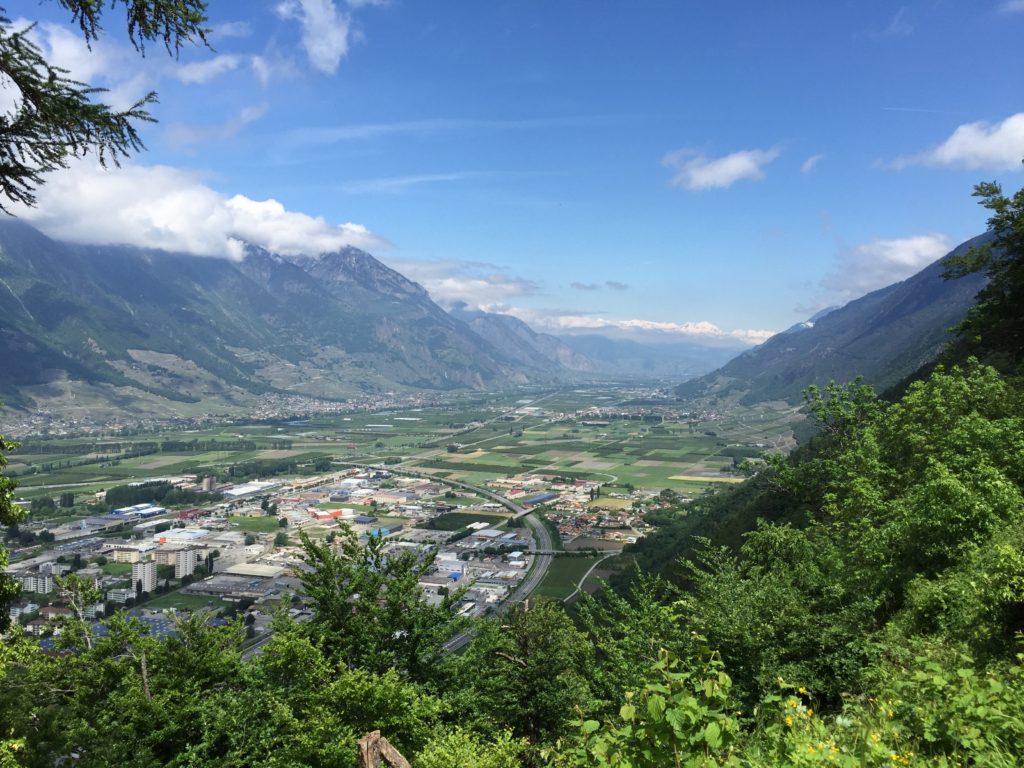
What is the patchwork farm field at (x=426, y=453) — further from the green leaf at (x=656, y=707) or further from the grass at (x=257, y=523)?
the green leaf at (x=656, y=707)

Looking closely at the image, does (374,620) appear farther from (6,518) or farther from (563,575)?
(563,575)

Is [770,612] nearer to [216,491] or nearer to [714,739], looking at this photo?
[714,739]

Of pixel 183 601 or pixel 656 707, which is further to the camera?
pixel 183 601

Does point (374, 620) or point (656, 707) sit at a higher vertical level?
point (656, 707)

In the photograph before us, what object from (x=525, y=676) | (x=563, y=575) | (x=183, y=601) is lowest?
(x=563, y=575)

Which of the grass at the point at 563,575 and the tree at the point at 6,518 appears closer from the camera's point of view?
the tree at the point at 6,518

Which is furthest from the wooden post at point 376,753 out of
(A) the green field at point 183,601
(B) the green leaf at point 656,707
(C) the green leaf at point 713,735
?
(A) the green field at point 183,601

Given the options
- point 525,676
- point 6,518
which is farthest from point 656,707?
point 525,676

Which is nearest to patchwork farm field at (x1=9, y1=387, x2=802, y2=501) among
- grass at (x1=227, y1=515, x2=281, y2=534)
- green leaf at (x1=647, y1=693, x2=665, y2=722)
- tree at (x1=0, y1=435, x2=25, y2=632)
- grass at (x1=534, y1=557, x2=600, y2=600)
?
grass at (x1=227, y1=515, x2=281, y2=534)
